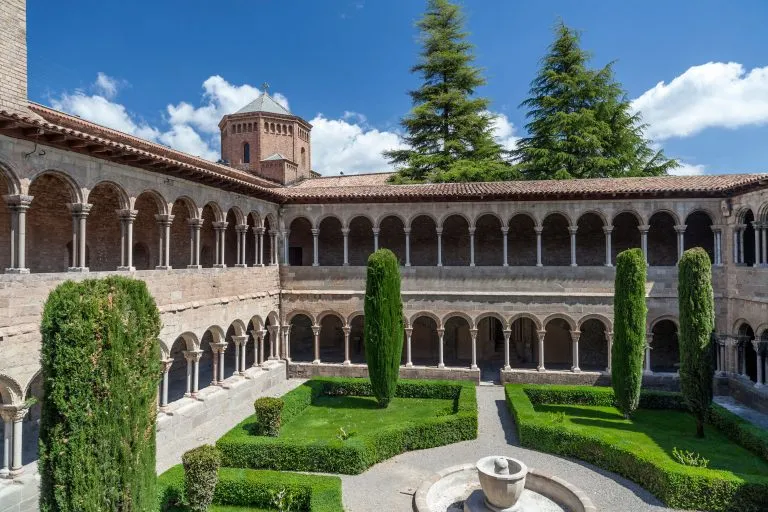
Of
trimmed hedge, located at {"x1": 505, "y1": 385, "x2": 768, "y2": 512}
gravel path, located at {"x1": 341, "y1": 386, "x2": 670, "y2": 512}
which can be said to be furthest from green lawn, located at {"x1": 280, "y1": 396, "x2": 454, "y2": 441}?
trimmed hedge, located at {"x1": 505, "y1": 385, "x2": 768, "y2": 512}

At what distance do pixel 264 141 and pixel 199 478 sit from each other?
24027mm

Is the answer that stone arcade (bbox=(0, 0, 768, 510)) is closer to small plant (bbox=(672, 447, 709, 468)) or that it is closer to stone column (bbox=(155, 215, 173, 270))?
stone column (bbox=(155, 215, 173, 270))

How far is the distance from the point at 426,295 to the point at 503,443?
7321mm

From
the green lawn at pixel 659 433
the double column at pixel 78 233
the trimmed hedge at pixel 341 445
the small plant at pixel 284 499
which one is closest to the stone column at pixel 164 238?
the double column at pixel 78 233

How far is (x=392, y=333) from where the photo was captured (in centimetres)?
1556

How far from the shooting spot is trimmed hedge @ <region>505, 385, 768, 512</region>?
930 cm

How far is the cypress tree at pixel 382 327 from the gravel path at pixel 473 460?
325 cm

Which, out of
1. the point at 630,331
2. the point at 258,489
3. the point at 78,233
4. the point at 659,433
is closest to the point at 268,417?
the point at 258,489

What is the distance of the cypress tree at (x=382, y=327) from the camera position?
15.3m

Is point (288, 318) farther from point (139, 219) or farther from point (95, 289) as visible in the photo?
point (95, 289)

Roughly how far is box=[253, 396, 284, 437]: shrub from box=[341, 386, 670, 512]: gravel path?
7.94ft

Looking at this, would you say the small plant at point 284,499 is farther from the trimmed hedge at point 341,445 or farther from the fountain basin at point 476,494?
the fountain basin at point 476,494

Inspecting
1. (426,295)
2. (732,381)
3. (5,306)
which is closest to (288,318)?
(426,295)

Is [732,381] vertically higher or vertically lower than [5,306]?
lower
